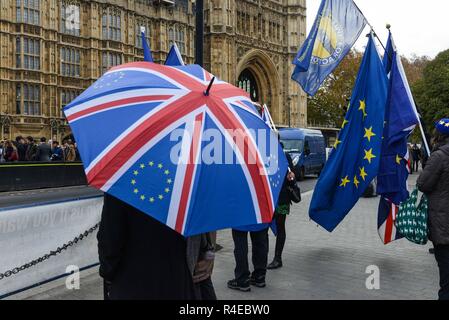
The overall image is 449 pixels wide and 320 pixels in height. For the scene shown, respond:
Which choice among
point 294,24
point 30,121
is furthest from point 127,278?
point 294,24

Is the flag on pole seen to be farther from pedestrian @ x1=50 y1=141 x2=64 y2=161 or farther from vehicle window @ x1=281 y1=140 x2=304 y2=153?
pedestrian @ x1=50 y1=141 x2=64 y2=161

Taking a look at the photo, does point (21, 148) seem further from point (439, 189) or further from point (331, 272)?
point (439, 189)

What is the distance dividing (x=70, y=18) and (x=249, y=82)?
76.4 ft

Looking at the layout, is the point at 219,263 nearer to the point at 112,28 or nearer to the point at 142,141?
the point at 142,141

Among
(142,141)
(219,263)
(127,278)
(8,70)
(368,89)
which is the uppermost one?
(8,70)

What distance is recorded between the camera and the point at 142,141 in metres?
2.44

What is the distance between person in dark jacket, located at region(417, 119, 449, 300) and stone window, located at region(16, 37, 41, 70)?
2736 cm

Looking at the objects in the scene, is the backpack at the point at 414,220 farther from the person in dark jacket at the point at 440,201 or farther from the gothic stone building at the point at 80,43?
the gothic stone building at the point at 80,43

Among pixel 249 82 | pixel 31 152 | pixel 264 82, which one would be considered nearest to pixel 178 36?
pixel 249 82

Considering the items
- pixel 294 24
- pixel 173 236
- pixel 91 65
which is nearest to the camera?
pixel 173 236

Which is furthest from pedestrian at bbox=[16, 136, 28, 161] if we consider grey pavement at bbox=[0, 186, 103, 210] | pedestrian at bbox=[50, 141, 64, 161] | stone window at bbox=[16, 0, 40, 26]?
stone window at bbox=[16, 0, 40, 26]

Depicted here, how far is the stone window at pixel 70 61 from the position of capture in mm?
29969

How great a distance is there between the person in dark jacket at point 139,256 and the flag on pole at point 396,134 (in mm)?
4237
